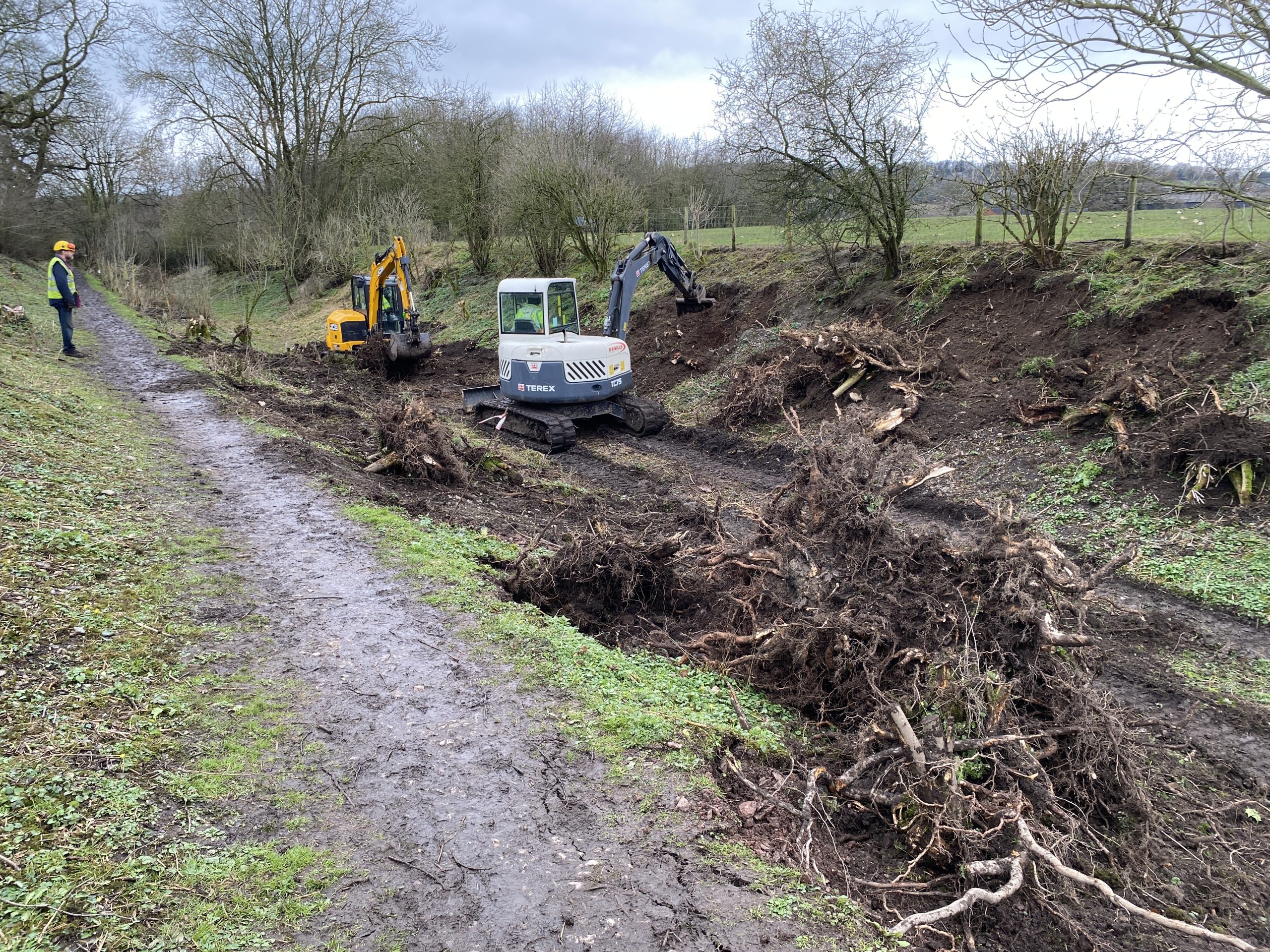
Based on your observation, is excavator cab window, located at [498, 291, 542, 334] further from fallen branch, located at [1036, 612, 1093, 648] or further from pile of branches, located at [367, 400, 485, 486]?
fallen branch, located at [1036, 612, 1093, 648]

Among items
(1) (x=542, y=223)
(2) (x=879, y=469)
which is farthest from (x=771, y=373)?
(1) (x=542, y=223)

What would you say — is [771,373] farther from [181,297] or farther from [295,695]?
[181,297]

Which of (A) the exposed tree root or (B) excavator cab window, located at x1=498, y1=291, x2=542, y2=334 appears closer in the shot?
(A) the exposed tree root

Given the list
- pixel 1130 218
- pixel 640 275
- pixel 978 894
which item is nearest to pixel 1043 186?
pixel 1130 218

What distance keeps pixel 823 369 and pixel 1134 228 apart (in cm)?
549

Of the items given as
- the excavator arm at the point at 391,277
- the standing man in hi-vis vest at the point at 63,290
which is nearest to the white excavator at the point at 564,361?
the excavator arm at the point at 391,277

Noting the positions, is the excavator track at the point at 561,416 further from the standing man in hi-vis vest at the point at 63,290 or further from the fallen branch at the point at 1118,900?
the fallen branch at the point at 1118,900

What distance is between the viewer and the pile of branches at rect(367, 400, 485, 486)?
30.2 feet

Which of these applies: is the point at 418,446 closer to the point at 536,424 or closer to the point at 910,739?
the point at 536,424

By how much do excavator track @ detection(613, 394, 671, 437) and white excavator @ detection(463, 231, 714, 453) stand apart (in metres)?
0.01

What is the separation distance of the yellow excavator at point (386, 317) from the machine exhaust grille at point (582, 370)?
7003 mm

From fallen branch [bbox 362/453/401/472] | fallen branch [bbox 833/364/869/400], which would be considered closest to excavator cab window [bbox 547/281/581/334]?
fallen branch [bbox 362/453/401/472]

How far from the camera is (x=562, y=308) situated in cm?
1298

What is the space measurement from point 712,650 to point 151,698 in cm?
362
